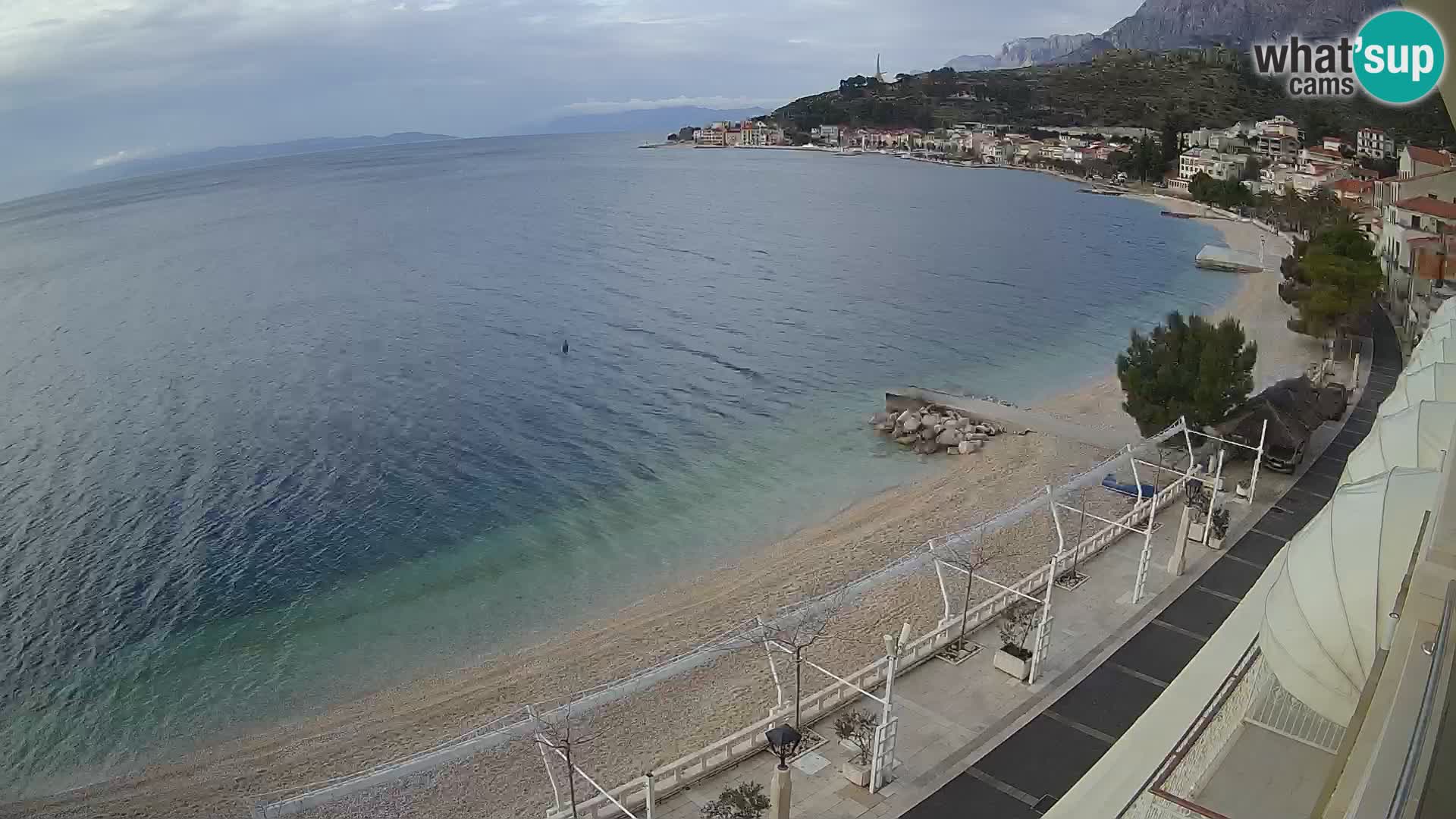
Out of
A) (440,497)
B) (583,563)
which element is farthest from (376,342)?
(583,563)

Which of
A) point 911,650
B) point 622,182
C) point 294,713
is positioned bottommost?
point 294,713

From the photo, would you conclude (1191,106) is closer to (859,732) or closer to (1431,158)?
(1431,158)

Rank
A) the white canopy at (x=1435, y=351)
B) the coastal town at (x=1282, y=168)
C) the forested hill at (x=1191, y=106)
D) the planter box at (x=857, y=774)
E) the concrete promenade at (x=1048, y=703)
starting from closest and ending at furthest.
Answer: the concrete promenade at (x=1048, y=703) < the planter box at (x=857, y=774) < the white canopy at (x=1435, y=351) < the coastal town at (x=1282, y=168) < the forested hill at (x=1191, y=106)

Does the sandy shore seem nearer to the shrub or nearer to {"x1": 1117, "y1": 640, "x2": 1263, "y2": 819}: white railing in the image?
the shrub

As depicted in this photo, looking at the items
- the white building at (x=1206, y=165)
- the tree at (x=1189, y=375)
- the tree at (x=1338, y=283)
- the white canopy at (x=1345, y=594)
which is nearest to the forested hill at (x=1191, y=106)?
the white building at (x=1206, y=165)

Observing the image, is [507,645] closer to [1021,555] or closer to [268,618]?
[268,618]

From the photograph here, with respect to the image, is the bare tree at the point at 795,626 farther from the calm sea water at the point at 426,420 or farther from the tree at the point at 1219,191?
the tree at the point at 1219,191

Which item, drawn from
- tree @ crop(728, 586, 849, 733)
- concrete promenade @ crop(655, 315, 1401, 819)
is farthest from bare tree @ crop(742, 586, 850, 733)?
concrete promenade @ crop(655, 315, 1401, 819)
